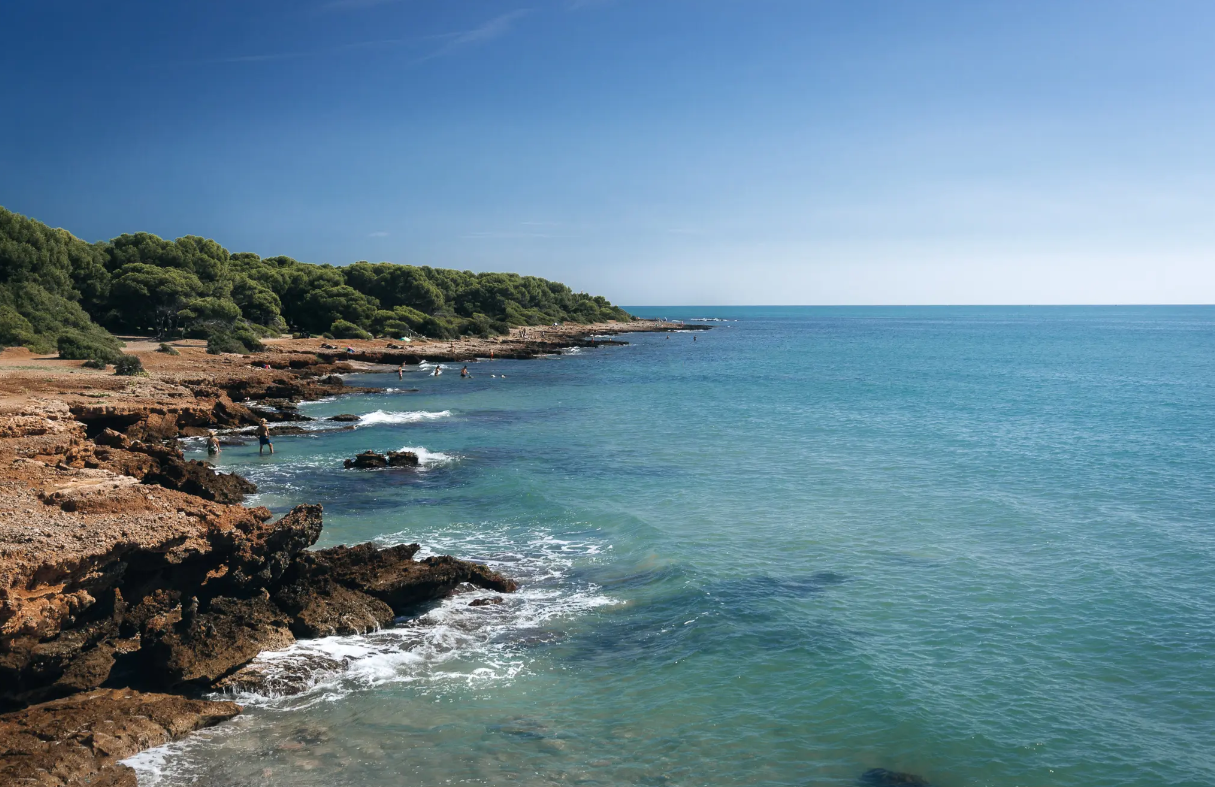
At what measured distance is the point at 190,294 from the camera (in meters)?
64.9

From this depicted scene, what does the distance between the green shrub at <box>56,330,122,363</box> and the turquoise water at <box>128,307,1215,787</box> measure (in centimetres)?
1770

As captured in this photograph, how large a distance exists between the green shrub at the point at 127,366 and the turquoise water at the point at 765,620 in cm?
1360

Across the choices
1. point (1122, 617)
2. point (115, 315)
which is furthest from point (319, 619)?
point (115, 315)

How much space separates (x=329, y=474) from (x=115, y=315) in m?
51.5

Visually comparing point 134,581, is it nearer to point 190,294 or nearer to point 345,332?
point 190,294

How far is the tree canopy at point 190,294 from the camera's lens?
5153 cm

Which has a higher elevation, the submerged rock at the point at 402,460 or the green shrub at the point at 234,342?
the green shrub at the point at 234,342

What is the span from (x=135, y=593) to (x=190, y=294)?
60.8m

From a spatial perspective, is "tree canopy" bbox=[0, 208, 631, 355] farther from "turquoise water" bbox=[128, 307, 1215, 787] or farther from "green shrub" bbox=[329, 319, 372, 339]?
"turquoise water" bbox=[128, 307, 1215, 787]

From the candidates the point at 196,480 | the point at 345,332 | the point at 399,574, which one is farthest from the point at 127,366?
the point at 345,332

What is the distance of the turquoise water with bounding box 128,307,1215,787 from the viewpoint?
33.6 feet

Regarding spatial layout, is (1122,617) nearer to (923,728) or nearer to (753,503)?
(923,728)

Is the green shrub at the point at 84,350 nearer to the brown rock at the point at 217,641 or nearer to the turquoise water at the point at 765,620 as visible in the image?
the turquoise water at the point at 765,620

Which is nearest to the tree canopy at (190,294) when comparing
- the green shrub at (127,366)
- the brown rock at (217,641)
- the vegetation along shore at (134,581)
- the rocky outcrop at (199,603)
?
the green shrub at (127,366)
